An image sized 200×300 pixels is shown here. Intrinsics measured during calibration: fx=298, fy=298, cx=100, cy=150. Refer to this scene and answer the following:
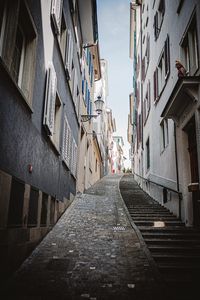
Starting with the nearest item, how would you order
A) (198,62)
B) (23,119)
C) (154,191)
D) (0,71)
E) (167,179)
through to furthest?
(0,71) < (23,119) < (198,62) < (167,179) < (154,191)

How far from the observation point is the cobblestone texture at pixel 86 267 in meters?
4.35

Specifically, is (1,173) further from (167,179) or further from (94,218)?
(167,179)

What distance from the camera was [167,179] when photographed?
11.1 metres

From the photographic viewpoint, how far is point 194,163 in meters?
8.62

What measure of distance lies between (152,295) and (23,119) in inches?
142

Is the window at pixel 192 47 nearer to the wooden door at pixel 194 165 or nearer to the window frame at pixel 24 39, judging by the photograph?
the wooden door at pixel 194 165

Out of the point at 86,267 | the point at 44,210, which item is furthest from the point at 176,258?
the point at 44,210

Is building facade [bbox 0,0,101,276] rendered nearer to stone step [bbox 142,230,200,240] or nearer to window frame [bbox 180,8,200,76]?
stone step [bbox 142,230,200,240]

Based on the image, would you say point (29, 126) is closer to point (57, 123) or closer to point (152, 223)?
point (57, 123)

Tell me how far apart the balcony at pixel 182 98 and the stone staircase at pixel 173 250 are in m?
3.23

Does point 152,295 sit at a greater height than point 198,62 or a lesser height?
lesser

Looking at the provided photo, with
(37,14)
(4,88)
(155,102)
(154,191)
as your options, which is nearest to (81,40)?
(155,102)

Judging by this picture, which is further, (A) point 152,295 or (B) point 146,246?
(B) point 146,246

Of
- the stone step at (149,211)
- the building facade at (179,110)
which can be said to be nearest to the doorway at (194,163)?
the building facade at (179,110)
